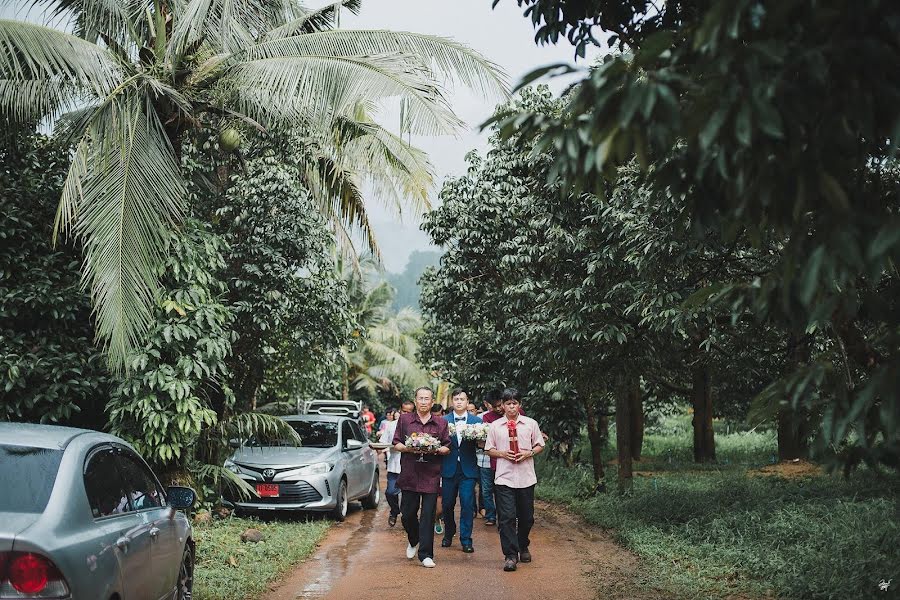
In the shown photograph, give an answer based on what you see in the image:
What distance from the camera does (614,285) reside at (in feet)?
39.4

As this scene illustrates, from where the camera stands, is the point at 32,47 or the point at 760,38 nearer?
the point at 760,38

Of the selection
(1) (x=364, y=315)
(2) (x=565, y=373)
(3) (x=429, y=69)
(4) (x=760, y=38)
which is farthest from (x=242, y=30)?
(1) (x=364, y=315)

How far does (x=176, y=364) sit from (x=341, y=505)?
431cm

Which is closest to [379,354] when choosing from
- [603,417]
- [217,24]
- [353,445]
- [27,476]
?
[603,417]

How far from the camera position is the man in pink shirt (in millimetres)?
9844

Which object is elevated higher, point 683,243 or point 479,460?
point 683,243

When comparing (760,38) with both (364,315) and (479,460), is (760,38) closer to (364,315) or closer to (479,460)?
(479,460)

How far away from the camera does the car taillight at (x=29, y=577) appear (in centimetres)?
414

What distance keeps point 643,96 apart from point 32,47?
818cm

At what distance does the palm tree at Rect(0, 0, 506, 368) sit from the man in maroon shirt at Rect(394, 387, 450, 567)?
3.07 metres

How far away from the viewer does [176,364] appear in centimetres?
1180

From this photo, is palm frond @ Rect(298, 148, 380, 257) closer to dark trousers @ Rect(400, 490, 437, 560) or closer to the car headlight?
the car headlight

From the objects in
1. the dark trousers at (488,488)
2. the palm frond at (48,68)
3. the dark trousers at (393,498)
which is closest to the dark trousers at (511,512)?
the dark trousers at (488,488)

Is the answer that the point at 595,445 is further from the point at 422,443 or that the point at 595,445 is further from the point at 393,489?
the point at 422,443
